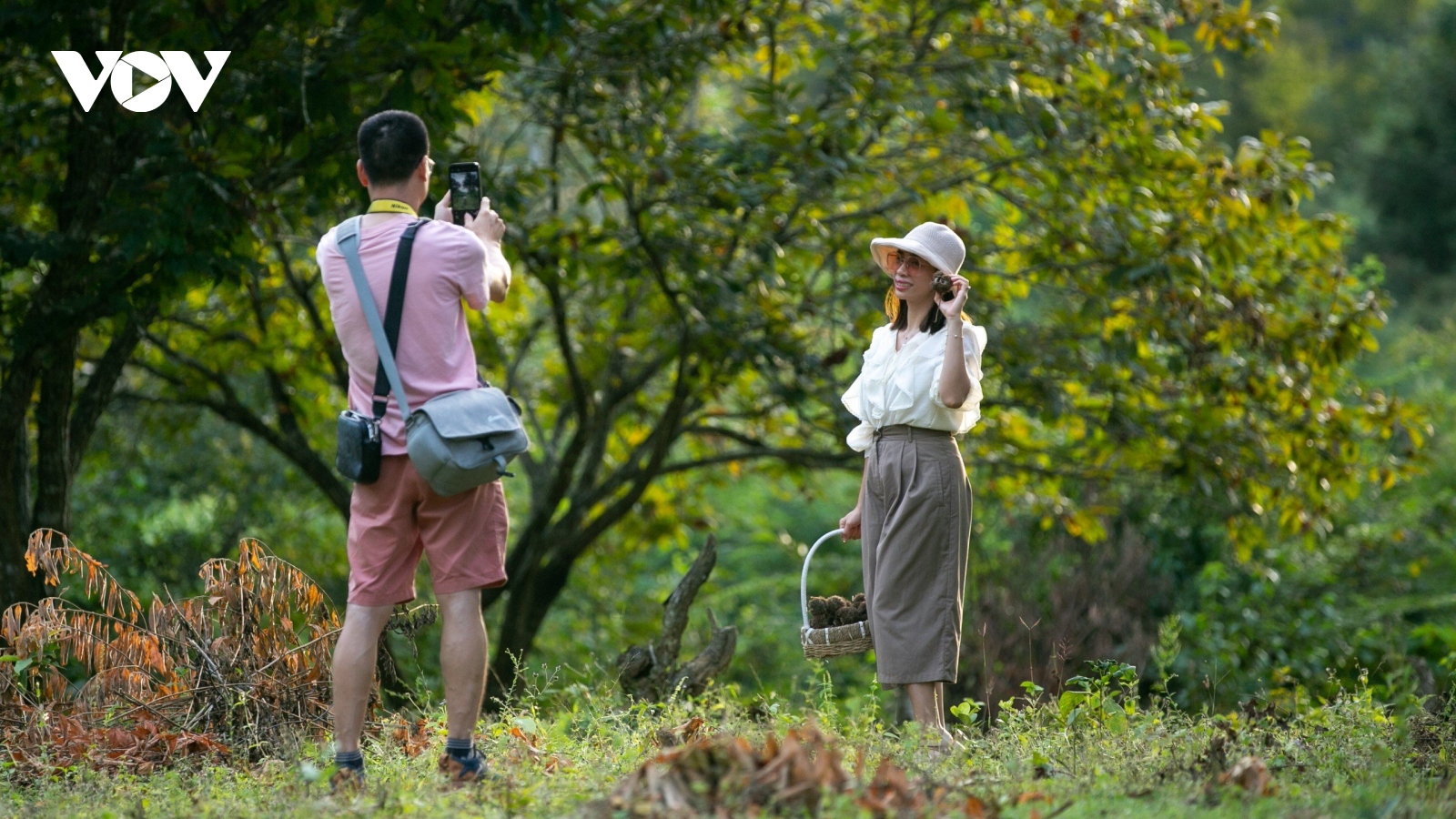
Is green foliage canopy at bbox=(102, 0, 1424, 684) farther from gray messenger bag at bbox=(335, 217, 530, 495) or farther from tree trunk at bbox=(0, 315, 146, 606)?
gray messenger bag at bbox=(335, 217, 530, 495)

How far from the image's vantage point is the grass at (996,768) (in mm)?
3201

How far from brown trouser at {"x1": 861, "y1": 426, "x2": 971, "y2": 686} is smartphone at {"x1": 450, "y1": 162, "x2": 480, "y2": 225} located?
146 centimetres

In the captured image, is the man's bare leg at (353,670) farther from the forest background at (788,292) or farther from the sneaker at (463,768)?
the forest background at (788,292)

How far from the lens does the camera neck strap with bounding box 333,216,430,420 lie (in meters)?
3.55

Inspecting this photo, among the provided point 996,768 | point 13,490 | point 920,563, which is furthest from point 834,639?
point 13,490

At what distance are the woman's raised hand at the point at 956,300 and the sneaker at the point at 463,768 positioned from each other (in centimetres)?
181

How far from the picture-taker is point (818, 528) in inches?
600

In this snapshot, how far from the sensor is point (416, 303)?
3.58 metres

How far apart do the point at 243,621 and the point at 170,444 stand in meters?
6.75

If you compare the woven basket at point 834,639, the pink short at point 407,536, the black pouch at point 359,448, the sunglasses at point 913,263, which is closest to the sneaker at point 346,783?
the pink short at point 407,536

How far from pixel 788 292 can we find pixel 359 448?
4274 millimetres

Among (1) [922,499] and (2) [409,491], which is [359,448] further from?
(1) [922,499]

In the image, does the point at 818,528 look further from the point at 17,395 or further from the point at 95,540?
the point at 17,395

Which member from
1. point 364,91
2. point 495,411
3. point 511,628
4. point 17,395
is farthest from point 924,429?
point 511,628
